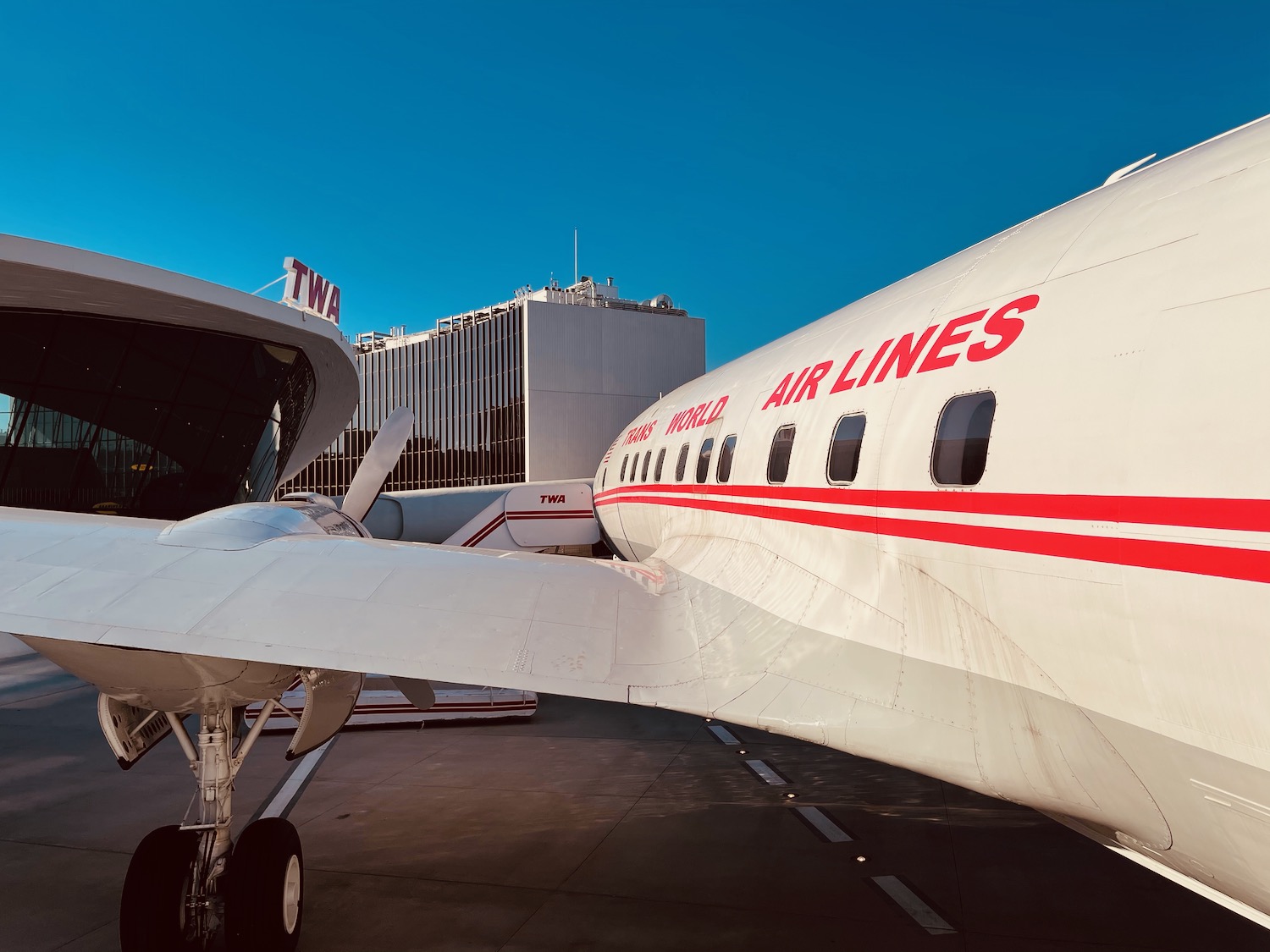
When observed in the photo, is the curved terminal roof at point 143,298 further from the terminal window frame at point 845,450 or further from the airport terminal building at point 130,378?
the terminal window frame at point 845,450

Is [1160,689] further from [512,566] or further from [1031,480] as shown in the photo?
[512,566]

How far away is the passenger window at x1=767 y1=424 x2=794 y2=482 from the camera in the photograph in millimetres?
6109

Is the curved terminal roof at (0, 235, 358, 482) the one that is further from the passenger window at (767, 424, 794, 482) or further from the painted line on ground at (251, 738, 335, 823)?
the passenger window at (767, 424, 794, 482)

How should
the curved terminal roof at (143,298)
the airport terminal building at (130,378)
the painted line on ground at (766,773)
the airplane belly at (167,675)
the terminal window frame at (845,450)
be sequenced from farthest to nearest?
the airport terminal building at (130,378) → the curved terminal roof at (143,298) → the painted line on ground at (766,773) → the terminal window frame at (845,450) → the airplane belly at (167,675)

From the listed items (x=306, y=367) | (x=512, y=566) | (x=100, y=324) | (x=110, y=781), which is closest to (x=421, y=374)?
(x=306, y=367)

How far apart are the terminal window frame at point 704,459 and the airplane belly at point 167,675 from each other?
4740 mm

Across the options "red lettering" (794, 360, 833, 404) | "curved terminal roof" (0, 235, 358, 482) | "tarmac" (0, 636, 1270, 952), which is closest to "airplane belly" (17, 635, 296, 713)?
"tarmac" (0, 636, 1270, 952)

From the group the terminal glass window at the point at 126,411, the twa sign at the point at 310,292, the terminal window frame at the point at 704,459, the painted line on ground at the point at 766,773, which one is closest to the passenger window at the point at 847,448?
the terminal window frame at the point at 704,459

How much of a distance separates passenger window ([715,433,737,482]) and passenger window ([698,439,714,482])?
0.43 meters

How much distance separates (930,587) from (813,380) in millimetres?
2539

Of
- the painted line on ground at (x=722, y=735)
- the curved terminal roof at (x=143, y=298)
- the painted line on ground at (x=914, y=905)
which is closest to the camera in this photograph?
the painted line on ground at (x=914, y=905)

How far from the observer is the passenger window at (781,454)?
6.11 meters

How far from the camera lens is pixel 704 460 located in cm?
884

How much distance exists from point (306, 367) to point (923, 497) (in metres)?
23.0
